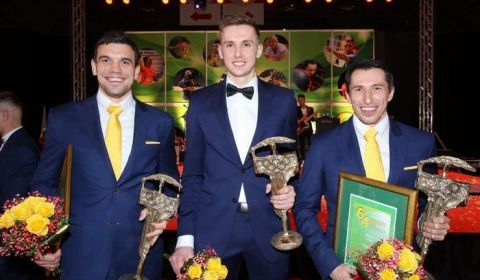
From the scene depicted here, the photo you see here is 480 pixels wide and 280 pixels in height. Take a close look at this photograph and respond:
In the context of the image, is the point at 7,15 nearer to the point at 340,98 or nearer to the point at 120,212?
the point at 340,98

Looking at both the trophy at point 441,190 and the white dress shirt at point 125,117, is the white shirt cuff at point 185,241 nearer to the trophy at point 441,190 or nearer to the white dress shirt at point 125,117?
the white dress shirt at point 125,117

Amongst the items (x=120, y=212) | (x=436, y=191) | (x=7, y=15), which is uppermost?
(x=7, y=15)

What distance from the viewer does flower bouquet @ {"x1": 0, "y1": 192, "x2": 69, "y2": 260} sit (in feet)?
7.20

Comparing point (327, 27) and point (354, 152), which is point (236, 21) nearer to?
point (354, 152)

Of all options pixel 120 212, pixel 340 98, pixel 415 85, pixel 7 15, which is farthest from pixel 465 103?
pixel 120 212

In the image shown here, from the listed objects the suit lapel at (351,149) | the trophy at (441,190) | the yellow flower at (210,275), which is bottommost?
the yellow flower at (210,275)

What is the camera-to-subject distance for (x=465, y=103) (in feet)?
40.5

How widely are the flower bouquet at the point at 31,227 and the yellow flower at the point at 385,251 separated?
55.0 inches

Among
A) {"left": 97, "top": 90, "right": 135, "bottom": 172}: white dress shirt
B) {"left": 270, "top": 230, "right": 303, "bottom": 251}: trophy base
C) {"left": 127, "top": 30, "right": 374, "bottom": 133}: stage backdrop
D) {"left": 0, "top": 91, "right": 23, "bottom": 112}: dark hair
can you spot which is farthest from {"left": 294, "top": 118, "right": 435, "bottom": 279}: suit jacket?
{"left": 127, "top": 30, "right": 374, "bottom": 133}: stage backdrop

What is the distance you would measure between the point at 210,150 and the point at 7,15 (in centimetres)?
975

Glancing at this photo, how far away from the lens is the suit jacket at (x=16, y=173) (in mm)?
4008

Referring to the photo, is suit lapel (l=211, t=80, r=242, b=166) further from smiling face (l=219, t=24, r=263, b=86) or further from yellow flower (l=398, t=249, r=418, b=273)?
yellow flower (l=398, t=249, r=418, b=273)

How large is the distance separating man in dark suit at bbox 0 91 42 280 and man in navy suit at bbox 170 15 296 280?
1.80 meters

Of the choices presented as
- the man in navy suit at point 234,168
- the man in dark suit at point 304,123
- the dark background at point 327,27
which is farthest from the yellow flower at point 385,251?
the dark background at point 327,27
